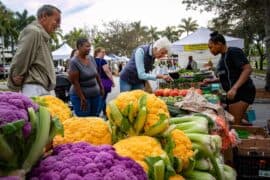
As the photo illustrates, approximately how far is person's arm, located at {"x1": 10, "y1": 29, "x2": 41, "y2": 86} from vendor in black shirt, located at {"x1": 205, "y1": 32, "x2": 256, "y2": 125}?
2.72m

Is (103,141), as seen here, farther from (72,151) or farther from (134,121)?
(72,151)

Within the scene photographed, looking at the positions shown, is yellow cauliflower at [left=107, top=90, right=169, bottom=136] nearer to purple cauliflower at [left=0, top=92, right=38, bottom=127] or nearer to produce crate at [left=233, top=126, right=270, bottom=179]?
purple cauliflower at [left=0, top=92, right=38, bottom=127]

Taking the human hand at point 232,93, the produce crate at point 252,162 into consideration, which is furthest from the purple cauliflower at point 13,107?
the human hand at point 232,93

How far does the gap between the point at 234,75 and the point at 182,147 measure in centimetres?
405

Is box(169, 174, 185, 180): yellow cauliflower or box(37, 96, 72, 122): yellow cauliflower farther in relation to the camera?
box(37, 96, 72, 122): yellow cauliflower

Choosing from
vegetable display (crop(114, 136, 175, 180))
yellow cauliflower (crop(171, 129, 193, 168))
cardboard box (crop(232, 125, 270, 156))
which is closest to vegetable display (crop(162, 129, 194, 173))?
yellow cauliflower (crop(171, 129, 193, 168))

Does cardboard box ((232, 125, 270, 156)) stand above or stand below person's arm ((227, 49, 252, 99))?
below

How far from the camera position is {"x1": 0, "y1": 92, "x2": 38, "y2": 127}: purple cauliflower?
59.9 inches

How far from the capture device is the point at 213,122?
3.50m

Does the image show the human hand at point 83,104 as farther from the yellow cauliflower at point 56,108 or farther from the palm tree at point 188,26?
the palm tree at point 188,26

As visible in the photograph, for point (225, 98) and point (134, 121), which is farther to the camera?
point (225, 98)

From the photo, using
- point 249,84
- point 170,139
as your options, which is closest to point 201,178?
point 170,139

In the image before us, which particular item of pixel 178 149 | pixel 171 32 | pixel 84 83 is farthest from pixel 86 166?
pixel 171 32

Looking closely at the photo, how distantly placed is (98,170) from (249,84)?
4.97m
